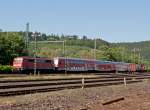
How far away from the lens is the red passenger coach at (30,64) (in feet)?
230

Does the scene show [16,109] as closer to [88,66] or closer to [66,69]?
[66,69]

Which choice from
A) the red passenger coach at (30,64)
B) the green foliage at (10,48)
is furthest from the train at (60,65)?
the green foliage at (10,48)

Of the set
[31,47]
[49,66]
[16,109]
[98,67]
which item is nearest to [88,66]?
[98,67]

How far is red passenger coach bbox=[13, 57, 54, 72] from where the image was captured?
70250 mm

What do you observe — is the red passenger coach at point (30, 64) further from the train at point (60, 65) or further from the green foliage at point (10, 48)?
the green foliage at point (10, 48)

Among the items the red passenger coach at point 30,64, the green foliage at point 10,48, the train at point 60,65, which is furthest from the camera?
the green foliage at point 10,48

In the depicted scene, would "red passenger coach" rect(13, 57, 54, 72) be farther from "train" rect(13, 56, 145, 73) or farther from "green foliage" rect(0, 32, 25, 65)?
"green foliage" rect(0, 32, 25, 65)

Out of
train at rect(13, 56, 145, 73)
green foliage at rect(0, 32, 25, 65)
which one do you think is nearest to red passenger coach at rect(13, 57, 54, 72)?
train at rect(13, 56, 145, 73)

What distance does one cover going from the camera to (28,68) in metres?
71.8

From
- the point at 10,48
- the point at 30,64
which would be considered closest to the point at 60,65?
the point at 30,64

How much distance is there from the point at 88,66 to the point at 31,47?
102 ft

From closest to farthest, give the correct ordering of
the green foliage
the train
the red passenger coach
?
the red passenger coach < the train < the green foliage

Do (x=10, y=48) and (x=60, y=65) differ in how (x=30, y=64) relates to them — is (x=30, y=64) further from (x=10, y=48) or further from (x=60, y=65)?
(x=10, y=48)

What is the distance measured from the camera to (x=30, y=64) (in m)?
71.7
